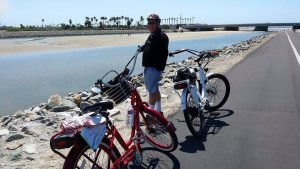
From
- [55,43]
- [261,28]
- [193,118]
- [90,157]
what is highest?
[90,157]

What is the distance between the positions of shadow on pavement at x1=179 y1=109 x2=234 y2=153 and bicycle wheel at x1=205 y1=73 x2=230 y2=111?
18 centimetres

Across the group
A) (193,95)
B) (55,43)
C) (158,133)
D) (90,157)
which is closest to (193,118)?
(193,95)

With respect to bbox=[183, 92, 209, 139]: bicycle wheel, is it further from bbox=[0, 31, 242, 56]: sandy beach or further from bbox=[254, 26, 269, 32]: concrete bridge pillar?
bbox=[254, 26, 269, 32]: concrete bridge pillar

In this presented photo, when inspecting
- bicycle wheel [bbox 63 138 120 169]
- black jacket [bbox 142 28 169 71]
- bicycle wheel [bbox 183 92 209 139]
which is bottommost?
bicycle wheel [bbox 183 92 209 139]

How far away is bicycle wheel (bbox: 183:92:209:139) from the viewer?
6305 millimetres

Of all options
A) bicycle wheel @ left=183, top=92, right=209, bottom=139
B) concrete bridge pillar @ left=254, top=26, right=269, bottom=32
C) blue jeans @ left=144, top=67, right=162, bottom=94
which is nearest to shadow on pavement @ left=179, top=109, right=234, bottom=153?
bicycle wheel @ left=183, top=92, right=209, bottom=139

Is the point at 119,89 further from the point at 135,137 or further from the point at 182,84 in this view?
the point at 182,84

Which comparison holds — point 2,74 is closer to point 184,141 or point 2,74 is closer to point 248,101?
point 248,101

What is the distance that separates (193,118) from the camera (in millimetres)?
6562

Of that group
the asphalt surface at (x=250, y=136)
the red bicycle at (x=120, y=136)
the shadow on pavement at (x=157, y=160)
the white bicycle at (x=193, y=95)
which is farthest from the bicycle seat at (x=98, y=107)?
the white bicycle at (x=193, y=95)

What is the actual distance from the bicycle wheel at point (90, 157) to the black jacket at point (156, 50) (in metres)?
2.64

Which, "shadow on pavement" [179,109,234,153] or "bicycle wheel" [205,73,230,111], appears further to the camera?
"bicycle wheel" [205,73,230,111]

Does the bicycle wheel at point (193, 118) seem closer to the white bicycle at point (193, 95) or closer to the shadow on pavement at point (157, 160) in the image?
the white bicycle at point (193, 95)

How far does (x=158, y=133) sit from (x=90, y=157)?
152cm
